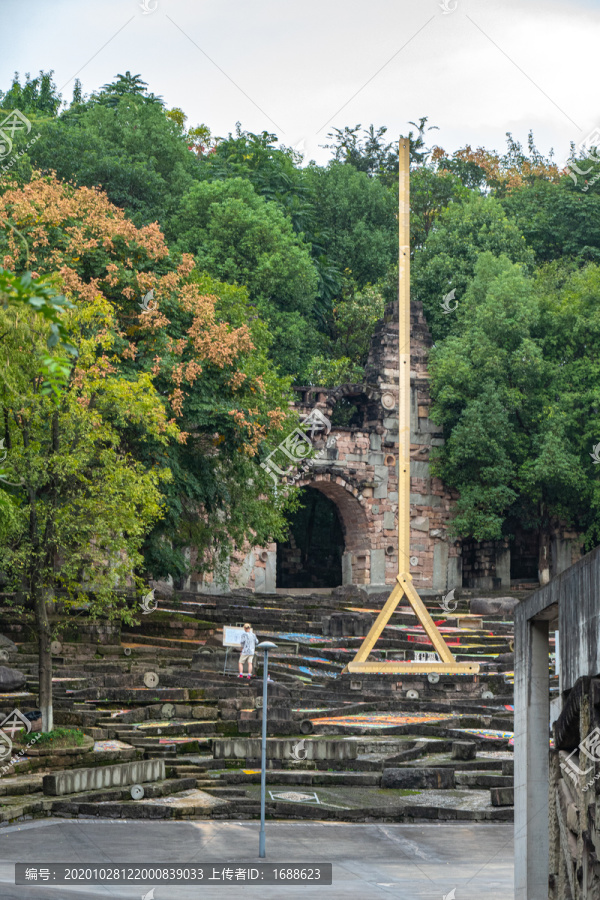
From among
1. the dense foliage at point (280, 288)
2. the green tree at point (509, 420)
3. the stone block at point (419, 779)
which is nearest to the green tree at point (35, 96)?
the dense foliage at point (280, 288)

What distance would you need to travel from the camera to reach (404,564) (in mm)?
22453

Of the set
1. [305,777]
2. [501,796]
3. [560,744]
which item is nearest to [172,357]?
[305,777]

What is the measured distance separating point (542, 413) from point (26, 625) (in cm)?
1936

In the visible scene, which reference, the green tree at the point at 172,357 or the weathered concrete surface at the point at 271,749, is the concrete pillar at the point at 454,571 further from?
the weathered concrete surface at the point at 271,749

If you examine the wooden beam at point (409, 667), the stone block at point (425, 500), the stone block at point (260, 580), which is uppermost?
the stone block at point (425, 500)

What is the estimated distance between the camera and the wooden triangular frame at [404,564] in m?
22.2

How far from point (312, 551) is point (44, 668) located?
95.8 ft

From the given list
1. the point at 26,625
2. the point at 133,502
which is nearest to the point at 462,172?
the point at 26,625

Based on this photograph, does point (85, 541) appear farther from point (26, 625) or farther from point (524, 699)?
point (524, 699)

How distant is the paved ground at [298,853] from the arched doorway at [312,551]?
32.0 metres

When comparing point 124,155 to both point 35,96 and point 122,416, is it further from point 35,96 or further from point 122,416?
point 122,416

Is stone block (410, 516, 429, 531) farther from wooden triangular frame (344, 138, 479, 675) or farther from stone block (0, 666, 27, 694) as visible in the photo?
stone block (0, 666, 27, 694)

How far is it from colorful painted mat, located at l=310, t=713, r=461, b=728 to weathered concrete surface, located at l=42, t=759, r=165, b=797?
4.96 m

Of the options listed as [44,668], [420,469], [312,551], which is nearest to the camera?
[44,668]
